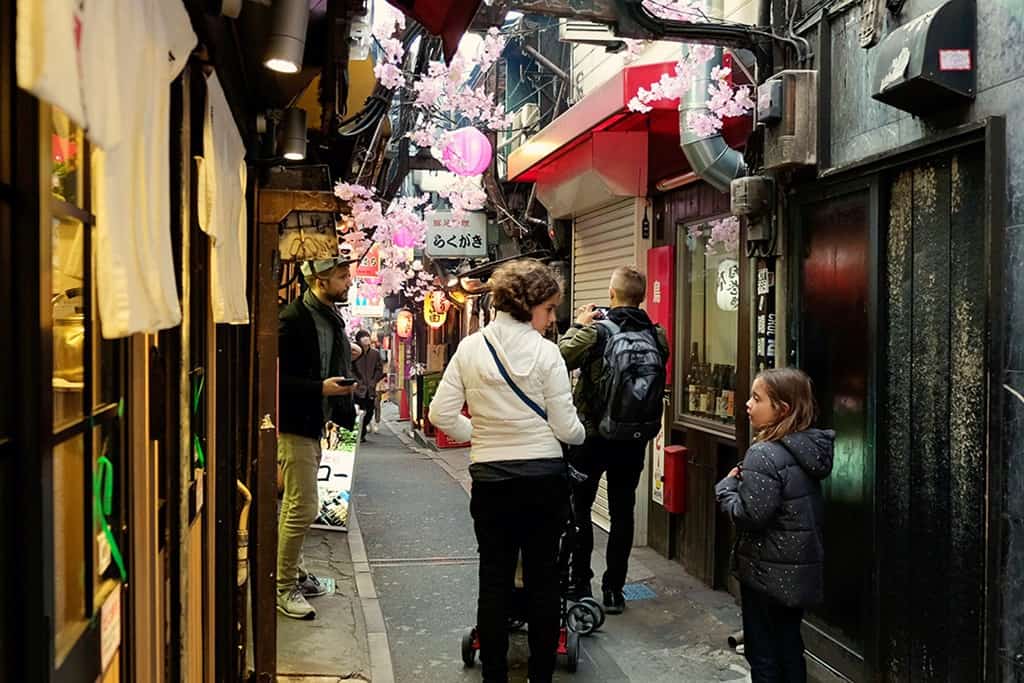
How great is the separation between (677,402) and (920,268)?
4.14 metres

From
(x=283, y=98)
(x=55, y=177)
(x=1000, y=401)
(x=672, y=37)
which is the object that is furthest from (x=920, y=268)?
(x=55, y=177)

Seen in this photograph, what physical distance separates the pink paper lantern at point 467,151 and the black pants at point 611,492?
7.10 m

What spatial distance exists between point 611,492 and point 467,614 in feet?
5.21

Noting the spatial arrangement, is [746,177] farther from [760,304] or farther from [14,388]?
[14,388]

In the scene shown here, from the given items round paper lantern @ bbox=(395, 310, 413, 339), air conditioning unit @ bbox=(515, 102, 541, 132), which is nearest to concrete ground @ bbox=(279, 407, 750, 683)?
air conditioning unit @ bbox=(515, 102, 541, 132)

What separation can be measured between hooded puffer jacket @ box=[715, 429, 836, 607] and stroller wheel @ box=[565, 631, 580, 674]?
181 cm

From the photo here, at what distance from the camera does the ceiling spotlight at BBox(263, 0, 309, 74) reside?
376 cm

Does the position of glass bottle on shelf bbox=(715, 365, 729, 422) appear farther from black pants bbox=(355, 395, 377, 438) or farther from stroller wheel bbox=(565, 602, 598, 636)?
black pants bbox=(355, 395, 377, 438)

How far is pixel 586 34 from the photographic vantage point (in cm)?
956

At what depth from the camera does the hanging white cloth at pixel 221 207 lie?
10.2ft

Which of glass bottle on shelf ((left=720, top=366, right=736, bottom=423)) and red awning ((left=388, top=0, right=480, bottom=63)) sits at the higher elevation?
red awning ((left=388, top=0, right=480, bottom=63))

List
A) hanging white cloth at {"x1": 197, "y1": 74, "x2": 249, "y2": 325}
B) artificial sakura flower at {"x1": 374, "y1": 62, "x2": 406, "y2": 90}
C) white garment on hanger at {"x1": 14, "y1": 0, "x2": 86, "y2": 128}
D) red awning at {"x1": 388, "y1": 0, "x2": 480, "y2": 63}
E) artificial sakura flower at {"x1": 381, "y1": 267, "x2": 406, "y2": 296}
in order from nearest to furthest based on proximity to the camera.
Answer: white garment on hanger at {"x1": 14, "y1": 0, "x2": 86, "y2": 128}
hanging white cloth at {"x1": 197, "y1": 74, "x2": 249, "y2": 325}
red awning at {"x1": 388, "y1": 0, "x2": 480, "y2": 63}
artificial sakura flower at {"x1": 374, "y1": 62, "x2": 406, "y2": 90}
artificial sakura flower at {"x1": 381, "y1": 267, "x2": 406, "y2": 296}

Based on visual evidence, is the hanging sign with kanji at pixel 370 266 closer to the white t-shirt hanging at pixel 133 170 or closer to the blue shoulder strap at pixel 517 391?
the blue shoulder strap at pixel 517 391

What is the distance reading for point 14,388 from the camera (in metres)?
1.70
